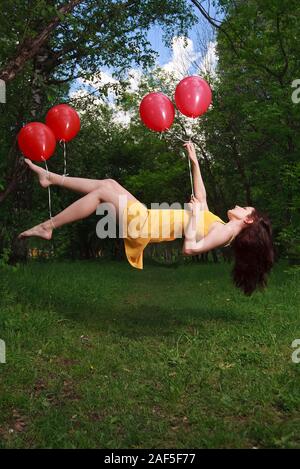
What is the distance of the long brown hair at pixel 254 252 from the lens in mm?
5449

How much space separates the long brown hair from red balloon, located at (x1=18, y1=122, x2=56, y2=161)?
8.43ft

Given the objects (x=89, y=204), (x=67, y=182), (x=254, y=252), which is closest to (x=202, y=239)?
(x=254, y=252)

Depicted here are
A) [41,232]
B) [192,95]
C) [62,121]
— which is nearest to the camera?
[41,232]

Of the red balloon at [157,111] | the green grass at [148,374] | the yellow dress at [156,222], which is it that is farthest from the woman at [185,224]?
the green grass at [148,374]

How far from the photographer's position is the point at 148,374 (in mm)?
4625

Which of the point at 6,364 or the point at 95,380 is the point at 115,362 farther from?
the point at 6,364

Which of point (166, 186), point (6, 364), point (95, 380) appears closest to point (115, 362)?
point (95, 380)

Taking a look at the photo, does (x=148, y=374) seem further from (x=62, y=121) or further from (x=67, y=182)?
(x=62, y=121)

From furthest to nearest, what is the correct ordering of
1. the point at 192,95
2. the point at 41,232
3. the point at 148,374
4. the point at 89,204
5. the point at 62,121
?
the point at 62,121, the point at 192,95, the point at 41,232, the point at 89,204, the point at 148,374

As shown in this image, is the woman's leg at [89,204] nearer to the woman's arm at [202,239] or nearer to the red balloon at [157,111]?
the woman's arm at [202,239]

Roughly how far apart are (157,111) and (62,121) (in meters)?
1.23

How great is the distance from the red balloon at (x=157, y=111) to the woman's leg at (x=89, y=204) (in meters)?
0.97

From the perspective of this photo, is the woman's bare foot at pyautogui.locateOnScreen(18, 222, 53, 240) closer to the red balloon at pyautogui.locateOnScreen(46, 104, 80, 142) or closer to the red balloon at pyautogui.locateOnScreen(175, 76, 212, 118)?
the red balloon at pyautogui.locateOnScreen(46, 104, 80, 142)
